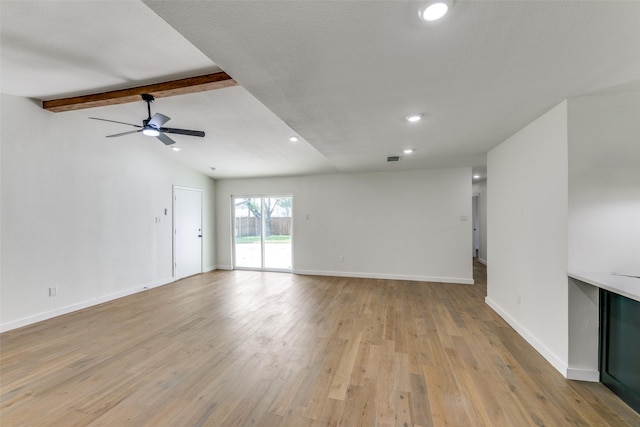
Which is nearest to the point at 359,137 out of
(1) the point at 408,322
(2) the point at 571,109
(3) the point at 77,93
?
(2) the point at 571,109

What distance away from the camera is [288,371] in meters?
2.32

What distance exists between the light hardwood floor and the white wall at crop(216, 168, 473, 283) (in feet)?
5.28

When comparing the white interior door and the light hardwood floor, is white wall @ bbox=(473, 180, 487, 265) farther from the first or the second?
the white interior door

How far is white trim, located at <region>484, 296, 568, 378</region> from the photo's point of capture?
2240 mm

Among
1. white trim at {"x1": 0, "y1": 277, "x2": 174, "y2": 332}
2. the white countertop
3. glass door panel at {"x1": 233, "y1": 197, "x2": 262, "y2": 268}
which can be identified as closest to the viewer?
the white countertop

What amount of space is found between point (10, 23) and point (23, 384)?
290 cm

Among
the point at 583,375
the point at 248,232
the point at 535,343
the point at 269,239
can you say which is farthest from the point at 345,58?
the point at 248,232

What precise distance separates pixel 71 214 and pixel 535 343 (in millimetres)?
6192

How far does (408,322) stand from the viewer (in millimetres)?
3381

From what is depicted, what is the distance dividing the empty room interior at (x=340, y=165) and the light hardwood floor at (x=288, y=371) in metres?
0.02

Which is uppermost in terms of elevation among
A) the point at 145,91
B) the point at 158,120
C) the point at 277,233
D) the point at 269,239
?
the point at 145,91

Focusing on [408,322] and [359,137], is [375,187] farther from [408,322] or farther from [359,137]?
[408,322]

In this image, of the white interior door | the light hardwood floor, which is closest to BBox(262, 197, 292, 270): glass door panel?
the white interior door

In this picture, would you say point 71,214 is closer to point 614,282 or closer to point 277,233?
point 277,233
